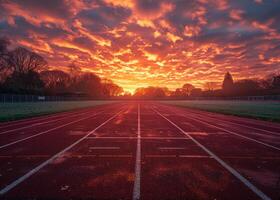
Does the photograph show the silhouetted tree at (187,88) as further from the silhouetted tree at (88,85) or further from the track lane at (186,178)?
the track lane at (186,178)

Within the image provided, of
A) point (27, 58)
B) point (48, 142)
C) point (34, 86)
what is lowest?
point (48, 142)

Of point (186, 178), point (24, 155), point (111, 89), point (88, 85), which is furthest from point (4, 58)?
point (111, 89)

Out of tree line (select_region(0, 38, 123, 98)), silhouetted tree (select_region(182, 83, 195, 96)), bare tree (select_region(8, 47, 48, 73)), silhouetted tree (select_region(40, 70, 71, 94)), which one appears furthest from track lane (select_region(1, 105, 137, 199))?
silhouetted tree (select_region(182, 83, 195, 96))

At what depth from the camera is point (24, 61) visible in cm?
5244

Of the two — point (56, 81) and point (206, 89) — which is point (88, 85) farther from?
point (206, 89)

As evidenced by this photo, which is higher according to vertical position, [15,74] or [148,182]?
[15,74]

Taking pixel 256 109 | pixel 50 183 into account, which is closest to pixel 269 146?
pixel 50 183

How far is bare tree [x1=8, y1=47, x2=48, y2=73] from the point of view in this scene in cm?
4883

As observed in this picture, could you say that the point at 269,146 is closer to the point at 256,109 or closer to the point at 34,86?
the point at 256,109

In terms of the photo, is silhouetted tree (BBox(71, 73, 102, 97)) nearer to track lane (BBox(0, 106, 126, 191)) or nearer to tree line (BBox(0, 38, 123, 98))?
tree line (BBox(0, 38, 123, 98))

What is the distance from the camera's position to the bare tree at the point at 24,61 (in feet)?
160

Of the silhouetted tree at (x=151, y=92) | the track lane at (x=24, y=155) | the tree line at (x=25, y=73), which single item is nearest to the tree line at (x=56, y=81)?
the tree line at (x=25, y=73)

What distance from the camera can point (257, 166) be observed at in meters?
5.69

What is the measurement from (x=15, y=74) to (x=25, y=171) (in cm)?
5344
